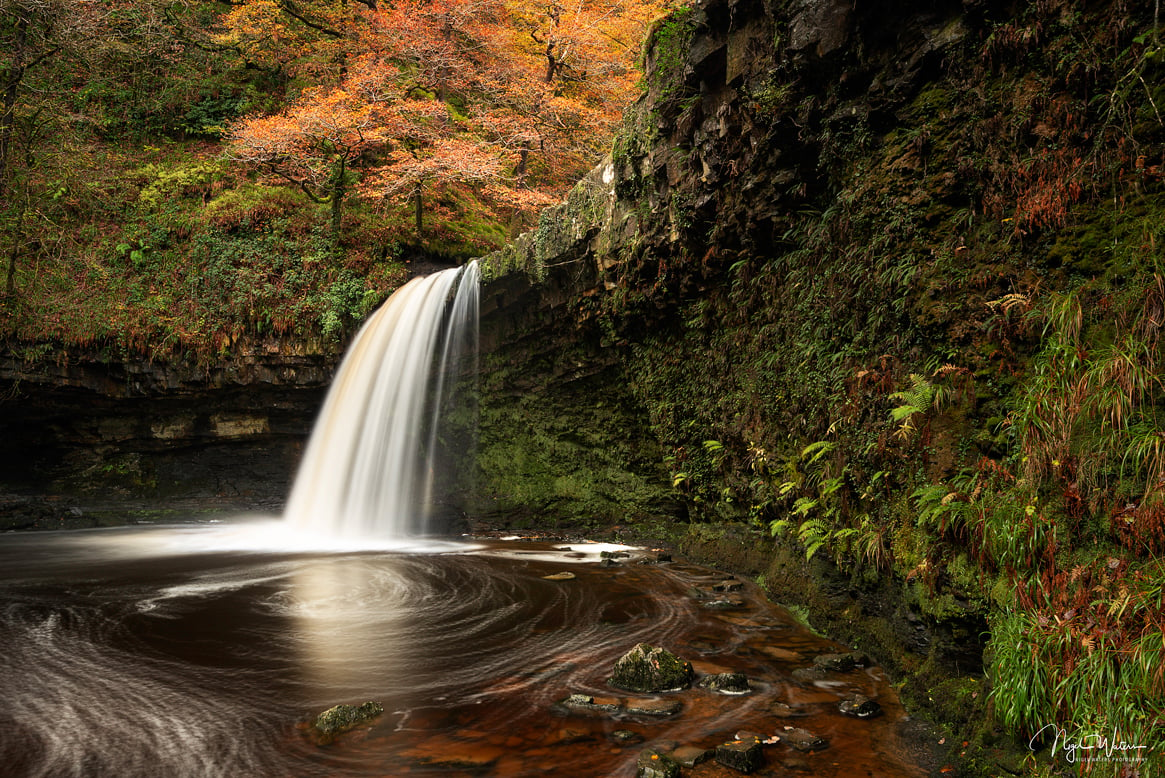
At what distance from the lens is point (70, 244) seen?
15656 mm

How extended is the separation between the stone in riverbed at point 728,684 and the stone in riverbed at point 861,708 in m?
0.59

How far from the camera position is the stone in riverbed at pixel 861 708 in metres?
3.77

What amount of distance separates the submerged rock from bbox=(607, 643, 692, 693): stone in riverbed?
158 cm

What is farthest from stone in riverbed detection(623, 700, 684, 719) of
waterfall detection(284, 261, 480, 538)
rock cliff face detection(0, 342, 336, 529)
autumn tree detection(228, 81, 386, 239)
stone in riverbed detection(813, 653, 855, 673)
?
autumn tree detection(228, 81, 386, 239)

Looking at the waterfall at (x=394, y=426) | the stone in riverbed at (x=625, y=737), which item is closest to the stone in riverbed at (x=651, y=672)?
the stone in riverbed at (x=625, y=737)

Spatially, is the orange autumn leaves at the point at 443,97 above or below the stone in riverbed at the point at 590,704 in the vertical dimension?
above

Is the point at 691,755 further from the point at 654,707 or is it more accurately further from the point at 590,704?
the point at 590,704

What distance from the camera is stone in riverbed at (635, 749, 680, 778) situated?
3.03 meters

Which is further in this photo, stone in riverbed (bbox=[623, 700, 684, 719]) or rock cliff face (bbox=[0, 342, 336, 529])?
rock cliff face (bbox=[0, 342, 336, 529])

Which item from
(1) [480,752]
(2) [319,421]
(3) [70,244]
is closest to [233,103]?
(3) [70,244]

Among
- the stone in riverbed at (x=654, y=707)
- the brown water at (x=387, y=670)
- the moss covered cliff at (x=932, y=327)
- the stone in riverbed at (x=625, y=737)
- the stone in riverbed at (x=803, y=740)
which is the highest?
the moss covered cliff at (x=932, y=327)

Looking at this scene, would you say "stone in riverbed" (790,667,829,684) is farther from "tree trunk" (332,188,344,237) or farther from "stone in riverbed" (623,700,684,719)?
"tree trunk" (332,188,344,237)

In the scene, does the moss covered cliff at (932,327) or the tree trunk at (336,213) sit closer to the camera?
the moss covered cliff at (932,327)

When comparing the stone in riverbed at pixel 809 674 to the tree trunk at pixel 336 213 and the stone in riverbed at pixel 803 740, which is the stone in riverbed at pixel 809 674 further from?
the tree trunk at pixel 336 213
